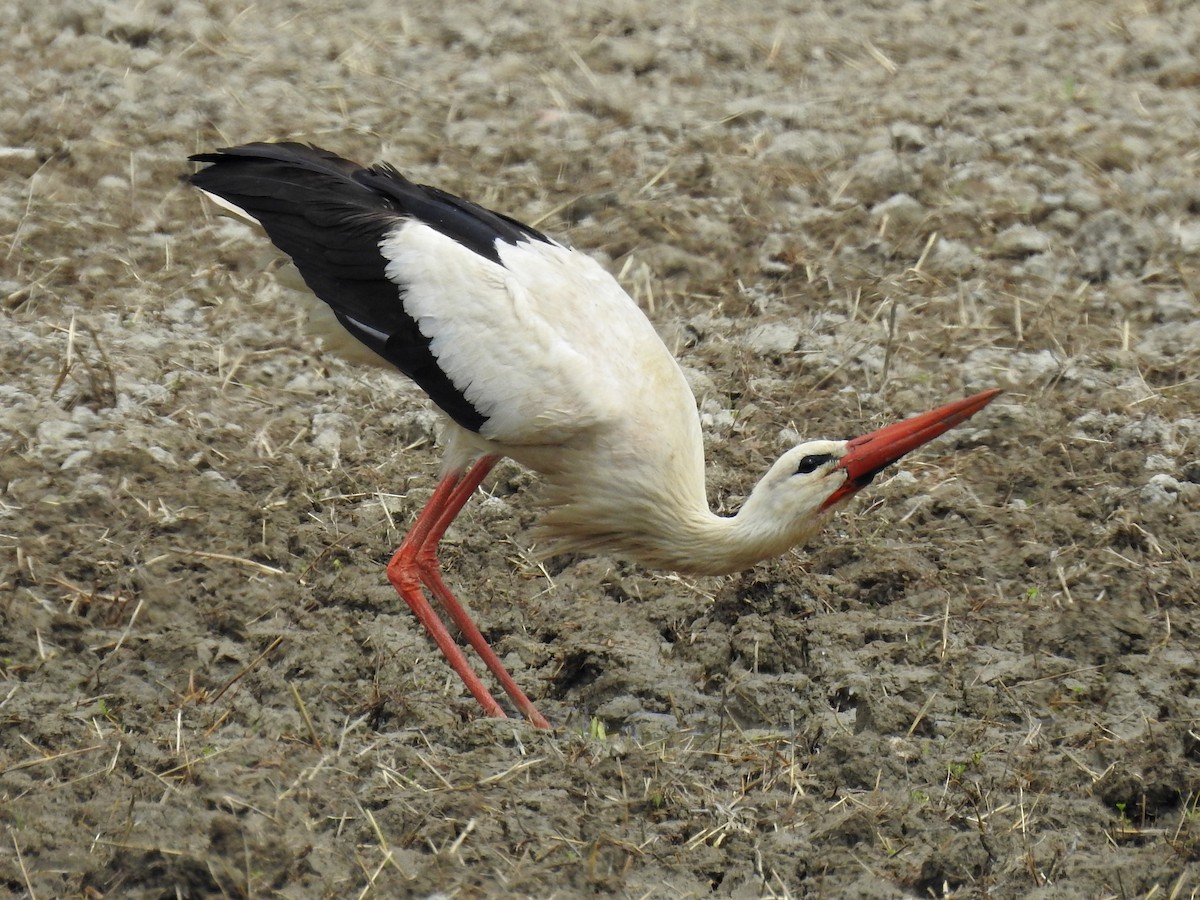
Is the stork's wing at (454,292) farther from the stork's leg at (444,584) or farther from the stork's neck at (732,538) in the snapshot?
the stork's neck at (732,538)

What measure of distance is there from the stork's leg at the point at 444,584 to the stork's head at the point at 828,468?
109 cm

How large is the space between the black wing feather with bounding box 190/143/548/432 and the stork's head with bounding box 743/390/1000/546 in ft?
3.44

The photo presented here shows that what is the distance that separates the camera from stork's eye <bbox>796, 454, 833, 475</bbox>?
516cm

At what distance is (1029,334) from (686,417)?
259cm

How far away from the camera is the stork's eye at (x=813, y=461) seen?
516 centimetres

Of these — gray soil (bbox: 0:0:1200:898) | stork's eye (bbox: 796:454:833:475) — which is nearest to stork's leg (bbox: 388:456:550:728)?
gray soil (bbox: 0:0:1200:898)

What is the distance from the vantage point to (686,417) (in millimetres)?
5426

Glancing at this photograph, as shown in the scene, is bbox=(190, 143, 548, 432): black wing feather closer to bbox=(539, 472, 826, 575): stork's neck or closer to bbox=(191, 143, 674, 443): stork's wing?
bbox=(191, 143, 674, 443): stork's wing

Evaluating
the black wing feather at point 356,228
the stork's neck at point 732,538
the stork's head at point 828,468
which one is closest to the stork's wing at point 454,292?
the black wing feather at point 356,228

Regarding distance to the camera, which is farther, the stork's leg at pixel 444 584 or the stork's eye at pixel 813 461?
the stork's leg at pixel 444 584

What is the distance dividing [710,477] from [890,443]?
140 centimetres

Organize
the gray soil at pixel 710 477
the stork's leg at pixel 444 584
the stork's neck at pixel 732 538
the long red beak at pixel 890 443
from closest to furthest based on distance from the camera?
the gray soil at pixel 710 477, the long red beak at pixel 890 443, the stork's neck at pixel 732 538, the stork's leg at pixel 444 584

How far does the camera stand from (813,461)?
5.17 metres

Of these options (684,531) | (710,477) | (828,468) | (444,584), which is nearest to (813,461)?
(828,468)
